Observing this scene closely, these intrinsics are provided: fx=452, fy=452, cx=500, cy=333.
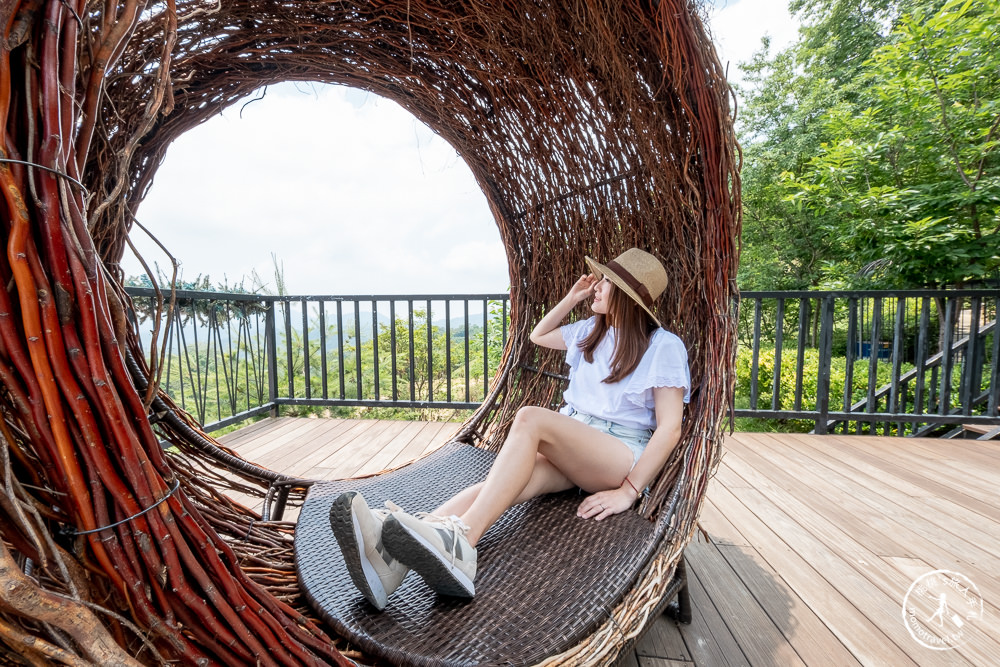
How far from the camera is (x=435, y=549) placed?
0.98 metres

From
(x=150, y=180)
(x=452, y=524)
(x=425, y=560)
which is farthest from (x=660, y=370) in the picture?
(x=150, y=180)

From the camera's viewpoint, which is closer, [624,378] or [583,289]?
[624,378]

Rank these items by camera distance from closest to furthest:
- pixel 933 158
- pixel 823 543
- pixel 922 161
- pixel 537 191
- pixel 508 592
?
pixel 508 592 → pixel 823 543 → pixel 537 191 → pixel 933 158 → pixel 922 161

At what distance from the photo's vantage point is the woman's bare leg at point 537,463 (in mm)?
1240

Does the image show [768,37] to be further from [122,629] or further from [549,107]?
[122,629]

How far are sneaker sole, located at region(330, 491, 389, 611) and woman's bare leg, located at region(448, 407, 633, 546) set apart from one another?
0.29 m

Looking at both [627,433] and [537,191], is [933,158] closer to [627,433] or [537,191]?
[537,191]

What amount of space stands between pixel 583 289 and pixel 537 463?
2.27ft

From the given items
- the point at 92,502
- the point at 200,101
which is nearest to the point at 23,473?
the point at 92,502

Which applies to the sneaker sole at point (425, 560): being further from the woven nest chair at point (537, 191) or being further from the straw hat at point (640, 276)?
the straw hat at point (640, 276)

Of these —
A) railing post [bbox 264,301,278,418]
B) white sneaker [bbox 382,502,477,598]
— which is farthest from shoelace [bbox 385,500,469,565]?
railing post [bbox 264,301,278,418]

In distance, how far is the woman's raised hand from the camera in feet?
5.72

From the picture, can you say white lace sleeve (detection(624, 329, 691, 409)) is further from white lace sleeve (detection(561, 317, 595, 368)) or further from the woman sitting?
white lace sleeve (detection(561, 317, 595, 368))

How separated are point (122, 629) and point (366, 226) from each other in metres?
12.5
